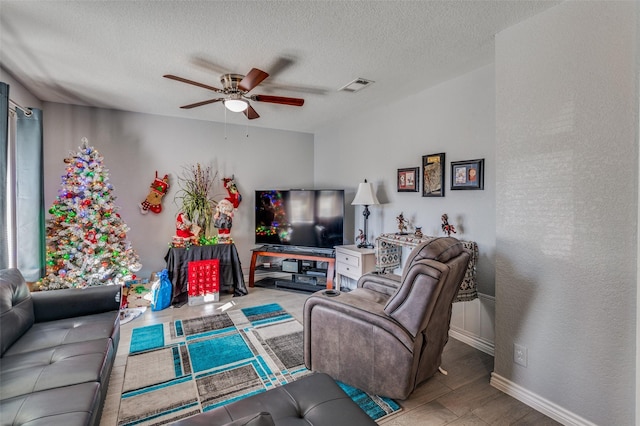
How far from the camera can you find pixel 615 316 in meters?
1.60

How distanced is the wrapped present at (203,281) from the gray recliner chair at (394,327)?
6.68ft

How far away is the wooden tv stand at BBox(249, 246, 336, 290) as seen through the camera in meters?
4.18

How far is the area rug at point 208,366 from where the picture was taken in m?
1.96

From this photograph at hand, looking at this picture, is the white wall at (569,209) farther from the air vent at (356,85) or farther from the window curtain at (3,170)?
the window curtain at (3,170)

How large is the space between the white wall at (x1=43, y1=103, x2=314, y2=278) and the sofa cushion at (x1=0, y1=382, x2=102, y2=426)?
3181 mm

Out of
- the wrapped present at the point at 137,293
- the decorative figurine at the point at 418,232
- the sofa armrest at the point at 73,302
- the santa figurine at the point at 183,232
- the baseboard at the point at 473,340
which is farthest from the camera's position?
the santa figurine at the point at 183,232

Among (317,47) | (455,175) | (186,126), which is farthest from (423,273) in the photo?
(186,126)

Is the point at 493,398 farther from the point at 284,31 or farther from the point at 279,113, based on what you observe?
the point at 279,113

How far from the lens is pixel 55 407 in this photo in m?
1.27

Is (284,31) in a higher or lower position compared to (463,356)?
higher

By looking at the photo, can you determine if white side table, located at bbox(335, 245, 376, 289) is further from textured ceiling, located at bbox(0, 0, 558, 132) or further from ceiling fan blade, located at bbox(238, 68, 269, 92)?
ceiling fan blade, located at bbox(238, 68, 269, 92)

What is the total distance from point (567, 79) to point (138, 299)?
15.7ft

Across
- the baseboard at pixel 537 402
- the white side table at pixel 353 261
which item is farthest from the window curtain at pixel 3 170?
the baseboard at pixel 537 402

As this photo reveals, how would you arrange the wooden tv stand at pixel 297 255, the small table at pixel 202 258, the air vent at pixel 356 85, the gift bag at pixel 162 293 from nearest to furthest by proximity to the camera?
1. the air vent at pixel 356 85
2. the gift bag at pixel 162 293
3. the small table at pixel 202 258
4. the wooden tv stand at pixel 297 255
